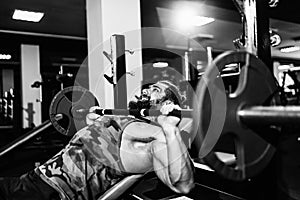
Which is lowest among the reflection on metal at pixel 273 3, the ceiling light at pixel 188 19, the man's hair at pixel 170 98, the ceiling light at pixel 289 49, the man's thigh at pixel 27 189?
the man's thigh at pixel 27 189

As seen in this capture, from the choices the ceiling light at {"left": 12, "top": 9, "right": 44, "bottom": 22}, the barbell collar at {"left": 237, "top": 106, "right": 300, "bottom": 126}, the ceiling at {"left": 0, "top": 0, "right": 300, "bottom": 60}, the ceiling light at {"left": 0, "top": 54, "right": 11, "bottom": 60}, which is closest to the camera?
the barbell collar at {"left": 237, "top": 106, "right": 300, "bottom": 126}

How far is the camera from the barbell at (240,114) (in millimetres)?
642

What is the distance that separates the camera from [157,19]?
15.6 ft

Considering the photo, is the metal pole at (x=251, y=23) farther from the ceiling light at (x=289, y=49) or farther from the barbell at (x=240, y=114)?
the ceiling light at (x=289, y=49)

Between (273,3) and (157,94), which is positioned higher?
(273,3)

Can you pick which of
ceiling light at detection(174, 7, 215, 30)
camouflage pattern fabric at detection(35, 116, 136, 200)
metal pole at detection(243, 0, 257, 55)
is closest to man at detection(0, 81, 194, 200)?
camouflage pattern fabric at detection(35, 116, 136, 200)

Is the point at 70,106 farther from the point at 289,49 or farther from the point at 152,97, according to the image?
the point at 289,49

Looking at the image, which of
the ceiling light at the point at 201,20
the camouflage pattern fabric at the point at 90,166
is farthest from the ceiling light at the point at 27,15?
the camouflage pattern fabric at the point at 90,166

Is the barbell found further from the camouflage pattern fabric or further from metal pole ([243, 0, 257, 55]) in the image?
the camouflage pattern fabric

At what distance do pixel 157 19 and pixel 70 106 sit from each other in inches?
119

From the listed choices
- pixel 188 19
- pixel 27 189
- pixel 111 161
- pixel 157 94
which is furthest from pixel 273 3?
pixel 188 19

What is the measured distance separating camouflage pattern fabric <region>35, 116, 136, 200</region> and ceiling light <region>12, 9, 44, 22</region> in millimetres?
3506

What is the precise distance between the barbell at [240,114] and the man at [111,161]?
46cm

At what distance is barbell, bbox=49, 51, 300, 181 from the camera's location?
64 centimetres
